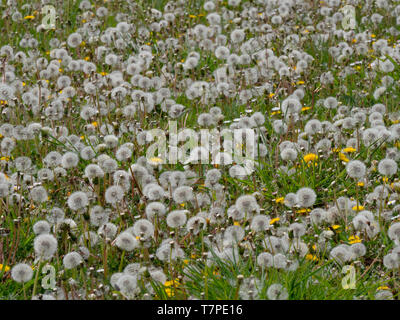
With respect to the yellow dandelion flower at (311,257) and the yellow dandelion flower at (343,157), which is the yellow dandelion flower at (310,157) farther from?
the yellow dandelion flower at (311,257)

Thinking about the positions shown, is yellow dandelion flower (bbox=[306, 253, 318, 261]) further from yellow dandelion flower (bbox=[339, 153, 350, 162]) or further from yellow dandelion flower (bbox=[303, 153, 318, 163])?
yellow dandelion flower (bbox=[339, 153, 350, 162])

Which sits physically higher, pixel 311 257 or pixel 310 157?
pixel 310 157

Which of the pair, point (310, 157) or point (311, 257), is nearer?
point (311, 257)

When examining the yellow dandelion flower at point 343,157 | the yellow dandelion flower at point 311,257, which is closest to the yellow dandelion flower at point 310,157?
the yellow dandelion flower at point 343,157

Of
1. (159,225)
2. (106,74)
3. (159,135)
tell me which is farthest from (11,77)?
(159,225)

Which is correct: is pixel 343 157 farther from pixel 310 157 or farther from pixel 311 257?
pixel 311 257

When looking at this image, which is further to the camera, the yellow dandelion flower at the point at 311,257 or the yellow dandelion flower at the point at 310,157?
the yellow dandelion flower at the point at 310,157

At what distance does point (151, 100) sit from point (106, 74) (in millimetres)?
875

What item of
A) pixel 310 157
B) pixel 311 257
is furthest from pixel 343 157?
pixel 311 257

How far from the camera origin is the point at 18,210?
12.8 feet

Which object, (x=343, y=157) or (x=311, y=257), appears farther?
(x=343, y=157)

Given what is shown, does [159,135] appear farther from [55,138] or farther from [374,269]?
[374,269]

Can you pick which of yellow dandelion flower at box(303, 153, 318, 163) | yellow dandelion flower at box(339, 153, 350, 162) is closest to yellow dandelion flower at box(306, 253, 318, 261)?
yellow dandelion flower at box(303, 153, 318, 163)
